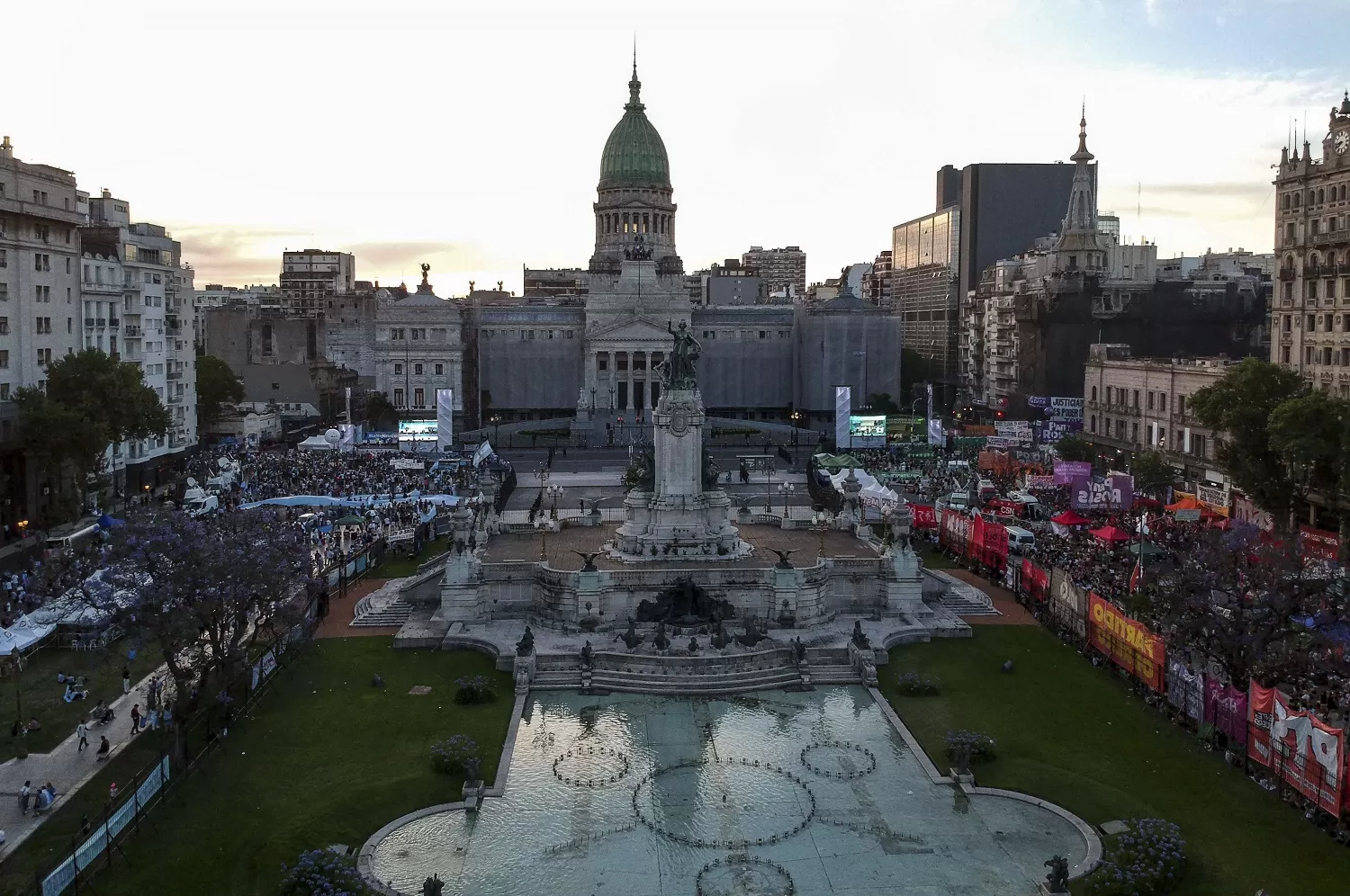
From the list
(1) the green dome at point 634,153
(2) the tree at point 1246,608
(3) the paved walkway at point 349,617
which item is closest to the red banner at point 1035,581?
(2) the tree at point 1246,608

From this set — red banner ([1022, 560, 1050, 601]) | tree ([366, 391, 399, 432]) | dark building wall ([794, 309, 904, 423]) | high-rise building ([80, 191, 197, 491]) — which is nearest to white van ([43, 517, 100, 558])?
high-rise building ([80, 191, 197, 491])

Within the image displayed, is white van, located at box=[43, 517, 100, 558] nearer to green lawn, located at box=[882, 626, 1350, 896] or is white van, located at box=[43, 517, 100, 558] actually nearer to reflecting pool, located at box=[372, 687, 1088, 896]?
reflecting pool, located at box=[372, 687, 1088, 896]

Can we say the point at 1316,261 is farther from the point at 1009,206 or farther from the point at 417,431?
the point at 1009,206

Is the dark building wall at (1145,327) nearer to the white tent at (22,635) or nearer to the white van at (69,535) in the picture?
the white van at (69,535)

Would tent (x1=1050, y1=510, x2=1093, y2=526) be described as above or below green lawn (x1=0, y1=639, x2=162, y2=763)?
above

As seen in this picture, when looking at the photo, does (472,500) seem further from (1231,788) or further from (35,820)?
(1231,788)

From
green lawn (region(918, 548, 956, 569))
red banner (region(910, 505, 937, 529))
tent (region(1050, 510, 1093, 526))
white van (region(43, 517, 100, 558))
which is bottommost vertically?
green lawn (region(918, 548, 956, 569))

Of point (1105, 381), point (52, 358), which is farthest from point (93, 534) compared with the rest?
point (1105, 381)
